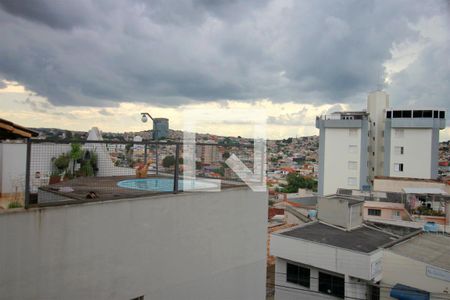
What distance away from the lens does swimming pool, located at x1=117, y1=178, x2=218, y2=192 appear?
414cm

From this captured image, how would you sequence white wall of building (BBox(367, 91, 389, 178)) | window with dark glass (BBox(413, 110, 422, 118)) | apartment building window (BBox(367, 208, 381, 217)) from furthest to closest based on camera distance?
white wall of building (BBox(367, 91, 389, 178)), window with dark glass (BBox(413, 110, 422, 118)), apartment building window (BBox(367, 208, 381, 217))

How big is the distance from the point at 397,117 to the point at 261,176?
29.7 meters

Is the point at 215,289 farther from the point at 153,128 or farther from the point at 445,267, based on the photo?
the point at 445,267

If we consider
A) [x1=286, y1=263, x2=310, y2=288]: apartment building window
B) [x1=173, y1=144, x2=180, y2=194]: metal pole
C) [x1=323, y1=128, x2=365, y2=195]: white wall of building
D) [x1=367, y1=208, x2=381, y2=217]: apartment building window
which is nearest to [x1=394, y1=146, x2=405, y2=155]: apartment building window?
[x1=323, y1=128, x2=365, y2=195]: white wall of building

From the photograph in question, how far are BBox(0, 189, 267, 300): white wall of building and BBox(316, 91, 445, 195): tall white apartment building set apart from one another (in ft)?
88.1

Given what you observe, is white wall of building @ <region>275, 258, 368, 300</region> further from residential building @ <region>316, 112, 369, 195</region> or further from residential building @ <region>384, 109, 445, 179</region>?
residential building @ <region>384, 109, 445, 179</region>

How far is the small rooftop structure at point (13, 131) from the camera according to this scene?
3.19 metres

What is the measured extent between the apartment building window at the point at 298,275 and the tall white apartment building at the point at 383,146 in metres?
18.5

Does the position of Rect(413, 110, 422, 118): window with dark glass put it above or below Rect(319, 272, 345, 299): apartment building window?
above

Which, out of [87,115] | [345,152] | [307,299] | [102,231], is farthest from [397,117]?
[102,231]

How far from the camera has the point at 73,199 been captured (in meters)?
3.28

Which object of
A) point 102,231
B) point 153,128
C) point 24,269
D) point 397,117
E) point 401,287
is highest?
point 397,117

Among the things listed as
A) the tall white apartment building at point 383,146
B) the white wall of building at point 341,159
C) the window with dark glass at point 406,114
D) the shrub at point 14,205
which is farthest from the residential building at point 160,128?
the window with dark glass at point 406,114

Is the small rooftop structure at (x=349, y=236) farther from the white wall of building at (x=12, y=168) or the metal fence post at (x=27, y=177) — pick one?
the metal fence post at (x=27, y=177)
